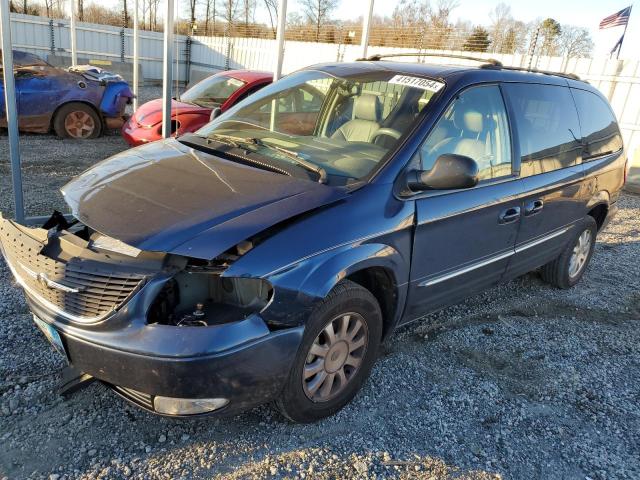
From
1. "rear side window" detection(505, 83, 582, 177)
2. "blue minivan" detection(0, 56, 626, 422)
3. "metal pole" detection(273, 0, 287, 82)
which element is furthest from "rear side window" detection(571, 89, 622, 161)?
"metal pole" detection(273, 0, 287, 82)

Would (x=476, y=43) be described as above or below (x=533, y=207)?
above

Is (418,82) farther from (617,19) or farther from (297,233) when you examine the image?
(617,19)

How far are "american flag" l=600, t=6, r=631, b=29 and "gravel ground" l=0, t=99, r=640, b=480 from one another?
38.4 ft

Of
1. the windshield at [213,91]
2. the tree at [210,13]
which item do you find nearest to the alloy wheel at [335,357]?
the windshield at [213,91]

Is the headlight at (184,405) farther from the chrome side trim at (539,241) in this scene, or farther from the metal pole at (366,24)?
the metal pole at (366,24)

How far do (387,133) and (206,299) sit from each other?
1.43 meters

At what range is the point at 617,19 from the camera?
1298 centimetres

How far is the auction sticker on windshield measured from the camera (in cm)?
312

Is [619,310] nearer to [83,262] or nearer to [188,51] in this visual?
[83,262]

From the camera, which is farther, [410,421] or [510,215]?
[510,215]

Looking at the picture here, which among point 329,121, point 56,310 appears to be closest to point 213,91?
point 329,121

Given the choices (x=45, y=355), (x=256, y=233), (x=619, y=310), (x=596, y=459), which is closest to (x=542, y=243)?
(x=619, y=310)

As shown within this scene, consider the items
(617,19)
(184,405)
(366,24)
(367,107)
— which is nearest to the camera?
(184,405)

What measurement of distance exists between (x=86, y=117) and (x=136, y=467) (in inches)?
369
